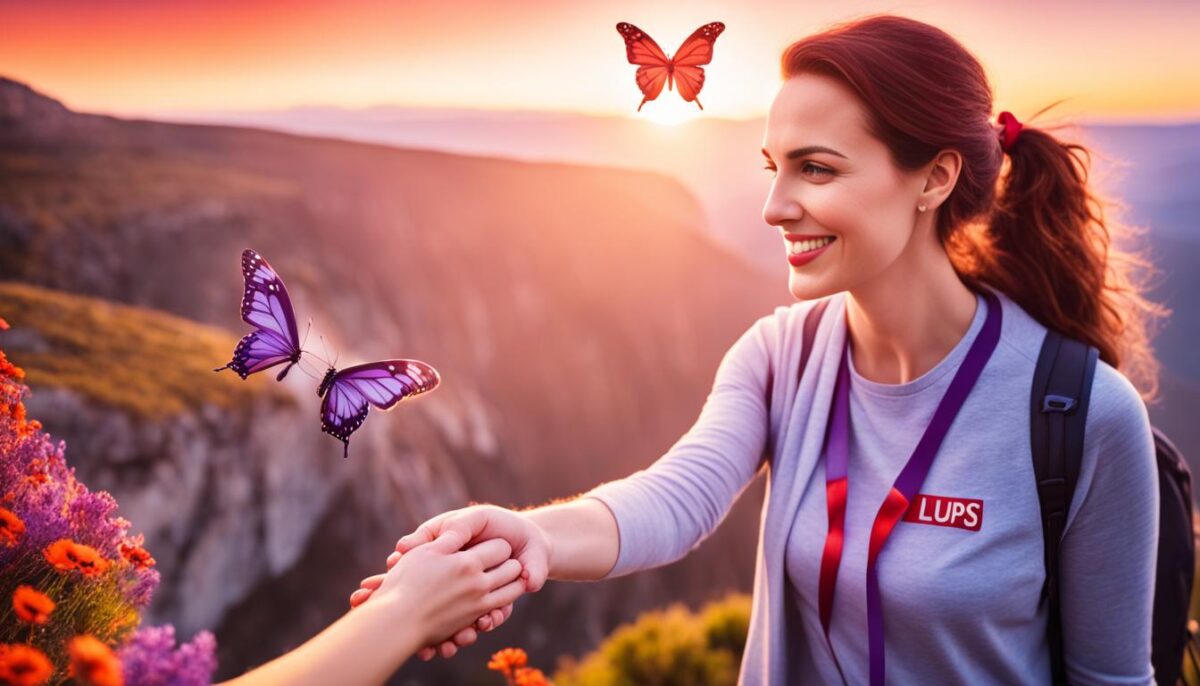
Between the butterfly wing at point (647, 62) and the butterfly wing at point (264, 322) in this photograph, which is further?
the butterfly wing at point (647, 62)

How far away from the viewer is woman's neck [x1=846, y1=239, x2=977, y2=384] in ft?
7.04

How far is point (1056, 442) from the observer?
1885 millimetres

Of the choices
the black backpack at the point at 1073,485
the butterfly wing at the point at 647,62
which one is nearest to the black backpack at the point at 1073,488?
the black backpack at the point at 1073,485

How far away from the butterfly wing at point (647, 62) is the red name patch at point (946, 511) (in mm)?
1259

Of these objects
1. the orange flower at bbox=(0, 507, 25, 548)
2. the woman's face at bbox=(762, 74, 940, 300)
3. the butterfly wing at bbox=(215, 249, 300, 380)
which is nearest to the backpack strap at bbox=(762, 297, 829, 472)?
the woman's face at bbox=(762, 74, 940, 300)

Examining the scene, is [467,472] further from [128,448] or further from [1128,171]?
[1128,171]

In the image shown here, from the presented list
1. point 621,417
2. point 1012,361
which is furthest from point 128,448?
point 621,417

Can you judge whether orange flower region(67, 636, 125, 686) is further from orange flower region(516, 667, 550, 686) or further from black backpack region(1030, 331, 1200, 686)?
black backpack region(1030, 331, 1200, 686)

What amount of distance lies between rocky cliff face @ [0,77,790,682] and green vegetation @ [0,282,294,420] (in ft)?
0.38

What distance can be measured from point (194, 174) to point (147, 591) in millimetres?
12438

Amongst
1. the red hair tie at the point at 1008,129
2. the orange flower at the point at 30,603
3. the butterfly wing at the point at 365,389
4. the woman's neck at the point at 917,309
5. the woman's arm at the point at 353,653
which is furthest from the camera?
the red hair tie at the point at 1008,129

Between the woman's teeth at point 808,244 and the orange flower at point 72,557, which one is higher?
the woman's teeth at point 808,244

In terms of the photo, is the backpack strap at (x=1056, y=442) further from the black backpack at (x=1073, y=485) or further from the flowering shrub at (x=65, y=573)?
the flowering shrub at (x=65, y=573)

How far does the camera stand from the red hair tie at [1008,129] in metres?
2.30
